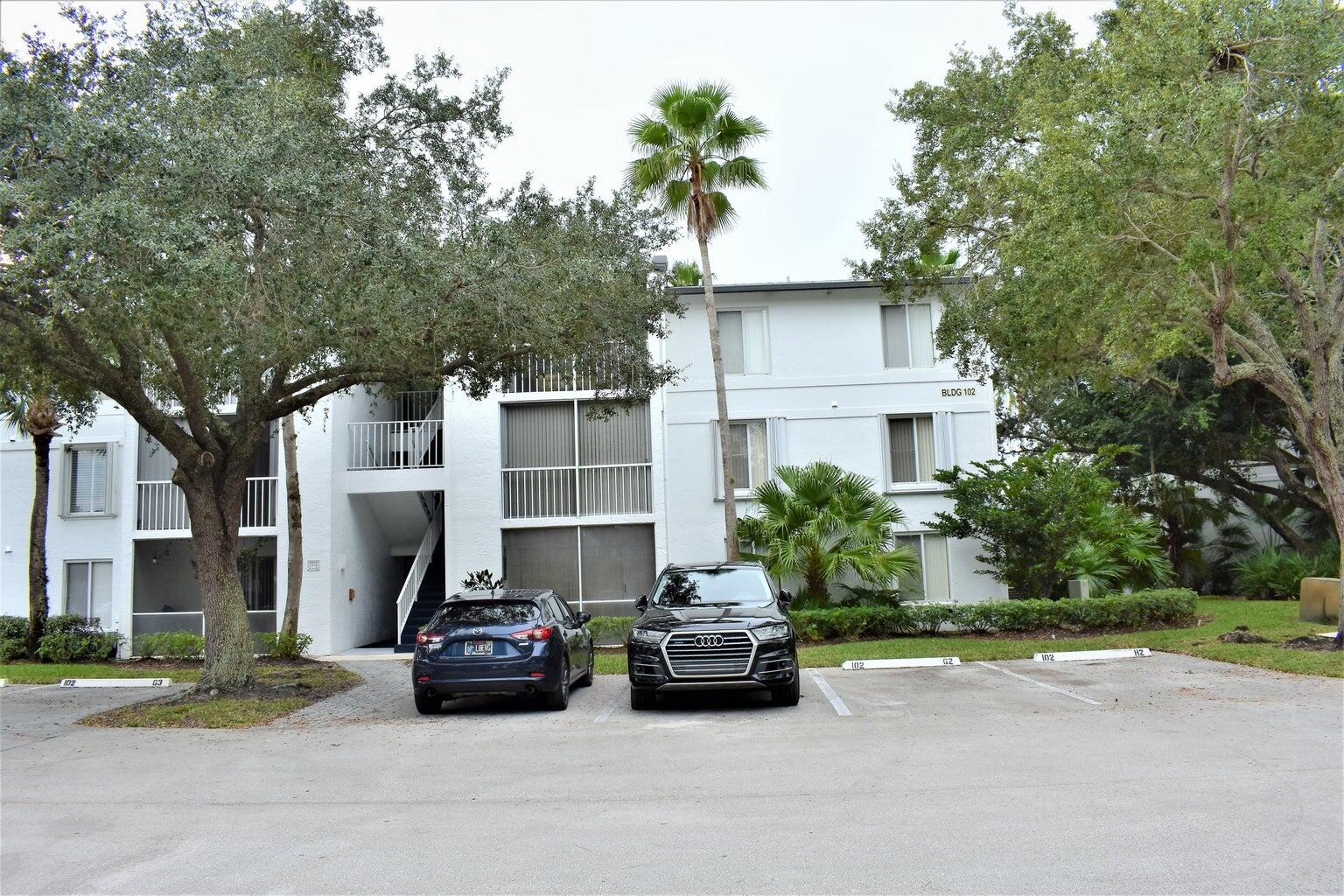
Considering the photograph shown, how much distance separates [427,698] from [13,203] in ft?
22.3

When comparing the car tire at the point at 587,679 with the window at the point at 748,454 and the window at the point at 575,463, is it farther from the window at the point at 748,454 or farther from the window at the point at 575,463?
the window at the point at 748,454

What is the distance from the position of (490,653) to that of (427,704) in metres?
1.32

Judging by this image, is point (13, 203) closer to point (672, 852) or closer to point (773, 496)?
point (672, 852)

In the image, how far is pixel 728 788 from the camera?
7.43m

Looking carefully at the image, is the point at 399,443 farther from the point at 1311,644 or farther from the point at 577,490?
the point at 1311,644

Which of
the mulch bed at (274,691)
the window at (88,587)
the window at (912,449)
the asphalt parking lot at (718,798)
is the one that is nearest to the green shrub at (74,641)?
the window at (88,587)

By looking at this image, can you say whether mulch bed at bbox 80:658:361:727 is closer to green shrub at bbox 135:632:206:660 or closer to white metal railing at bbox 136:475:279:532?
green shrub at bbox 135:632:206:660

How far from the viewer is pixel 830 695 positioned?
12594mm

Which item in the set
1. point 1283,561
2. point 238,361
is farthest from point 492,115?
point 1283,561

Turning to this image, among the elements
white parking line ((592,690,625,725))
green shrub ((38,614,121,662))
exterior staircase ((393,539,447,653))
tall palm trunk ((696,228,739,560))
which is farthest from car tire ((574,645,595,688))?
green shrub ((38,614,121,662))

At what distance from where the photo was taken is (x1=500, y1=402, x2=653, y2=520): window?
22.2 m

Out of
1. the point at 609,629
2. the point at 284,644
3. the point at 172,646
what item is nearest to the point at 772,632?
the point at 609,629

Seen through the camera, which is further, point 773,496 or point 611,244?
point 773,496

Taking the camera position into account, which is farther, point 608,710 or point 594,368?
point 594,368
